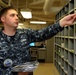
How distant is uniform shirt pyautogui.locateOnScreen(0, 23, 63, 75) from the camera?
1.30m

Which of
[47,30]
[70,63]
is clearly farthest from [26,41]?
[70,63]

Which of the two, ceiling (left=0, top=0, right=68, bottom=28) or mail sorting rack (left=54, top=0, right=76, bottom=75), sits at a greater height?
ceiling (left=0, top=0, right=68, bottom=28)

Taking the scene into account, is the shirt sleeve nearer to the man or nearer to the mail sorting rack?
the man

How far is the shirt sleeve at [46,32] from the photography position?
1320 millimetres

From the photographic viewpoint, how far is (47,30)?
53.1 inches

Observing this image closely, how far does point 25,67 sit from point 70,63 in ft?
8.33

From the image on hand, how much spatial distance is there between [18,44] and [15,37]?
0.07 m

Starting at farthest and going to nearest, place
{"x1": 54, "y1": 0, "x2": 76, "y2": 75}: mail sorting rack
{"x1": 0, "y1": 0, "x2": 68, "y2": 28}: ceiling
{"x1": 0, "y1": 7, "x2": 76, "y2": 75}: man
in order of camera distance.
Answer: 1. {"x1": 0, "y1": 0, "x2": 68, "y2": 28}: ceiling
2. {"x1": 54, "y1": 0, "x2": 76, "y2": 75}: mail sorting rack
3. {"x1": 0, "y1": 7, "x2": 76, "y2": 75}: man

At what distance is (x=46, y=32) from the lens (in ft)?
4.45

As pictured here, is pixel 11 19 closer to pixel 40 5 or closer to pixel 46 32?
pixel 46 32

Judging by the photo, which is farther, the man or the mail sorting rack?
the mail sorting rack

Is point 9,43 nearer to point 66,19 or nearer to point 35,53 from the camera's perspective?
point 66,19

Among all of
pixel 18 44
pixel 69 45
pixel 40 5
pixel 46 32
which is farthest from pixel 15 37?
pixel 40 5

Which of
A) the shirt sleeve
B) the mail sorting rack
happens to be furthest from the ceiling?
the shirt sleeve
